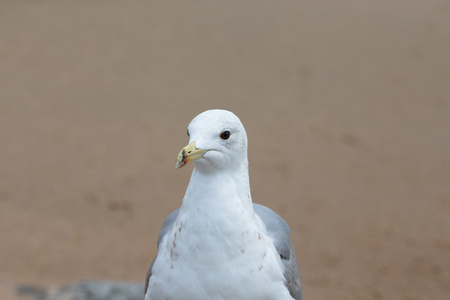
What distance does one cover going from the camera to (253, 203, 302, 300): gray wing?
263 cm

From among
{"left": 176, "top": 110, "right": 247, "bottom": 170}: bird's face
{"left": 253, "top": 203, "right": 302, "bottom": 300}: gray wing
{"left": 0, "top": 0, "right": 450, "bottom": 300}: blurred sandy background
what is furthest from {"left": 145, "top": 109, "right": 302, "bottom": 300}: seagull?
{"left": 0, "top": 0, "right": 450, "bottom": 300}: blurred sandy background

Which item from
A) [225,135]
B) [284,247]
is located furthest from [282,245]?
[225,135]

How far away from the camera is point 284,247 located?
8.80 ft

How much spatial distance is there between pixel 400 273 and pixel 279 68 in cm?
477

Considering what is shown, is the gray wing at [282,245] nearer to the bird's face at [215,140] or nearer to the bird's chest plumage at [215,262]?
the bird's chest plumage at [215,262]

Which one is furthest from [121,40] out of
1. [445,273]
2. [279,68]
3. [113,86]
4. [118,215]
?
[445,273]

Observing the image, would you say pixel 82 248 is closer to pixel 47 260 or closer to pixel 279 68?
pixel 47 260

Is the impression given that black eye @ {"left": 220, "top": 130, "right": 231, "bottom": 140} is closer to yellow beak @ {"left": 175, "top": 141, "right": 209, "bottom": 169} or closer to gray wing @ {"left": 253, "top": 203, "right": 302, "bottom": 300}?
yellow beak @ {"left": 175, "top": 141, "right": 209, "bottom": 169}

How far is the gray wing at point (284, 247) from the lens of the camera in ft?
8.62

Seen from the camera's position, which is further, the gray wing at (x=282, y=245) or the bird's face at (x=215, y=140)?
the gray wing at (x=282, y=245)

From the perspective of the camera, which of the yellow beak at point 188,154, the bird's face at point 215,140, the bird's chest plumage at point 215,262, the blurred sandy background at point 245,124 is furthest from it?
the blurred sandy background at point 245,124

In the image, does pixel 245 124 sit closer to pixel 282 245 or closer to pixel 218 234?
pixel 282 245

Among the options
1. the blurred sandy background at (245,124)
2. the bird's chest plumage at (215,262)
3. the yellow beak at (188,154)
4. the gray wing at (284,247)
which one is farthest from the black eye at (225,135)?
the blurred sandy background at (245,124)

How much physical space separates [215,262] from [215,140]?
0.48 metres
